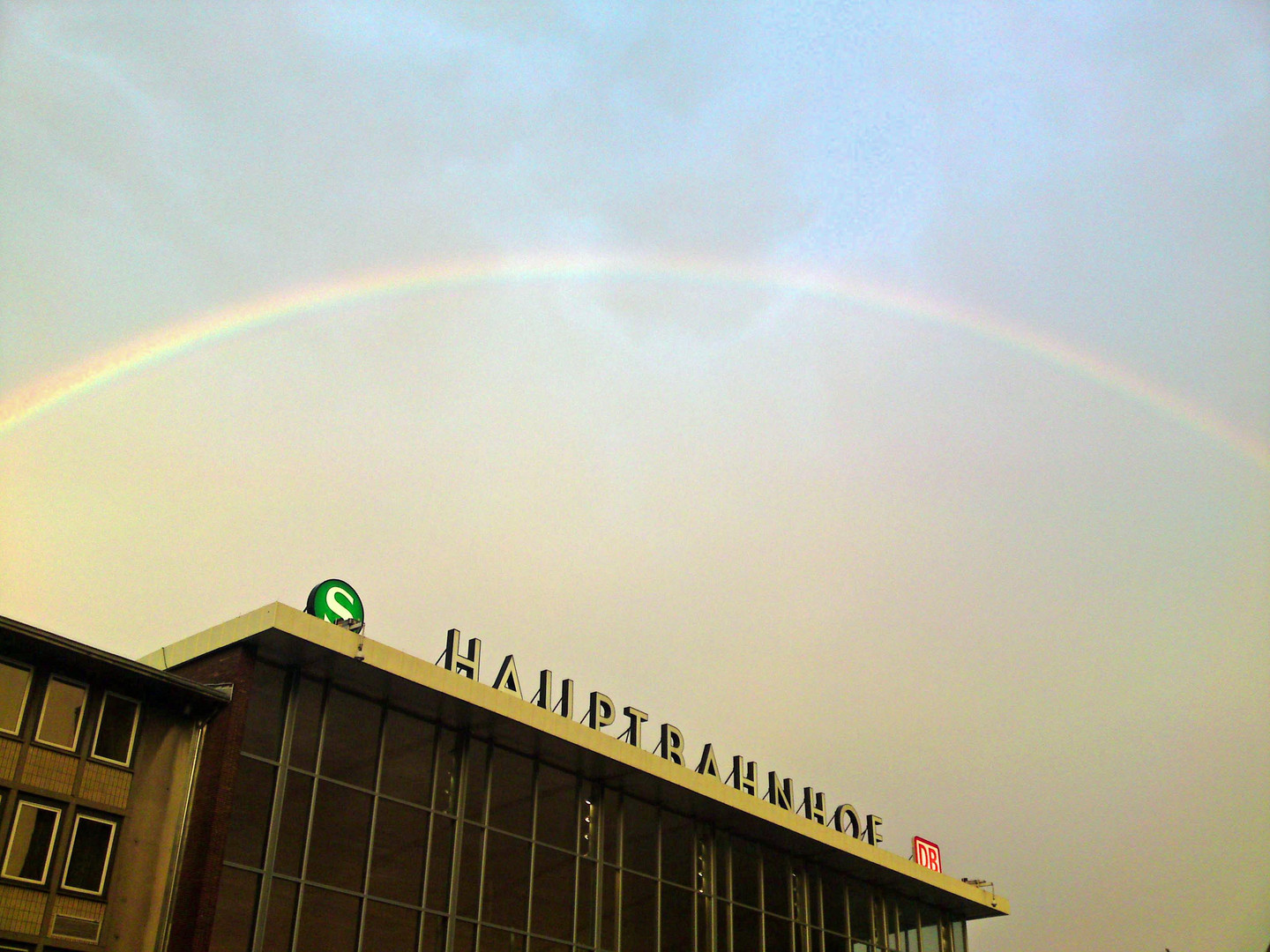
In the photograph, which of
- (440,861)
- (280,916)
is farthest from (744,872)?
(280,916)

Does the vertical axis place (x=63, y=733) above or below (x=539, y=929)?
above

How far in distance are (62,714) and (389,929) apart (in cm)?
870

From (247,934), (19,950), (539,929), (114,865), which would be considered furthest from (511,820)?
(19,950)

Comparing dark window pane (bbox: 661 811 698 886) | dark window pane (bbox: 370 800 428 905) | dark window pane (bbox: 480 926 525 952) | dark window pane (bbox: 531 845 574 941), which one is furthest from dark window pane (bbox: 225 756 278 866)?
dark window pane (bbox: 661 811 698 886)

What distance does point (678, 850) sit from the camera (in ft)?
118

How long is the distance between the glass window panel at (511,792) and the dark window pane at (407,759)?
218cm

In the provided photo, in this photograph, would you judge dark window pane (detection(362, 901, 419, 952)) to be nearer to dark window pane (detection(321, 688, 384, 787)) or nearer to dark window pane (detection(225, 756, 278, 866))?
dark window pane (detection(321, 688, 384, 787))

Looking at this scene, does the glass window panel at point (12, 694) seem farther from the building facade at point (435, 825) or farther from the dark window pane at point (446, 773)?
the dark window pane at point (446, 773)

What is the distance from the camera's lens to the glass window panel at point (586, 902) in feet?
104

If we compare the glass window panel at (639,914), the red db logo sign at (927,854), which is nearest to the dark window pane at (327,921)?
the glass window panel at (639,914)

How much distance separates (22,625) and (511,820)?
520 inches

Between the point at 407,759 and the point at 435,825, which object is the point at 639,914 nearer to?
the point at 435,825

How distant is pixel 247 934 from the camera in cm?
2427

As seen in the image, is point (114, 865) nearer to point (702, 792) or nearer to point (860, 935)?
point (702, 792)
